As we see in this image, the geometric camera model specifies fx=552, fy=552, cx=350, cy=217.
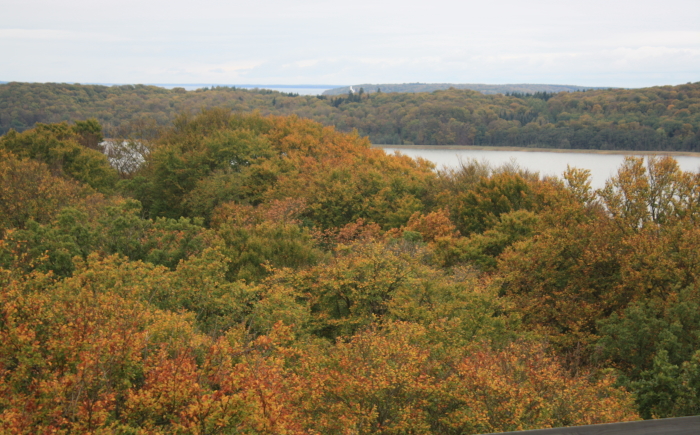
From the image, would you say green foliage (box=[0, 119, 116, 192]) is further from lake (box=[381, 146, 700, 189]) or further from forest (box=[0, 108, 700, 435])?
lake (box=[381, 146, 700, 189])

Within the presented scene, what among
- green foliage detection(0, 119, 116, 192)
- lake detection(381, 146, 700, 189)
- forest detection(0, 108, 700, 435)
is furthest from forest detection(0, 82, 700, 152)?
forest detection(0, 108, 700, 435)

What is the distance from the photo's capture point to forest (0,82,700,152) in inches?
3145

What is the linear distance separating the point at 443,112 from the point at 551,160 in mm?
29749

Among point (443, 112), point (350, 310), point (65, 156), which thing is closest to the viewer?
point (350, 310)

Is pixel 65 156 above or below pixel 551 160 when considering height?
above

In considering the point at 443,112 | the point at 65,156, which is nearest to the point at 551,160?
the point at 443,112

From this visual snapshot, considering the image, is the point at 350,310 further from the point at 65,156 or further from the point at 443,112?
the point at 443,112

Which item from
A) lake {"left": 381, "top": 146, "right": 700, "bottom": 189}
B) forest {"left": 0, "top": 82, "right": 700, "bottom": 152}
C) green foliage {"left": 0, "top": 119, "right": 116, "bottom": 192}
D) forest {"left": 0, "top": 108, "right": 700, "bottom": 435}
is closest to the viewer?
forest {"left": 0, "top": 108, "right": 700, "bottom": 435}

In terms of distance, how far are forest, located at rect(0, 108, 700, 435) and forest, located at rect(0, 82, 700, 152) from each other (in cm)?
4315

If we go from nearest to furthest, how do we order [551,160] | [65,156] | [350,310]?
[350,310] → [65,156] → [551,160]

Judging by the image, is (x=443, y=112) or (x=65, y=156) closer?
(x=65, y=156)

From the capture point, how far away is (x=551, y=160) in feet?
255

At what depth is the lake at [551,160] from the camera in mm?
62750

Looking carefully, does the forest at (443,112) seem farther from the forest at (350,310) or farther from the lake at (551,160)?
the forest at (350,310)
